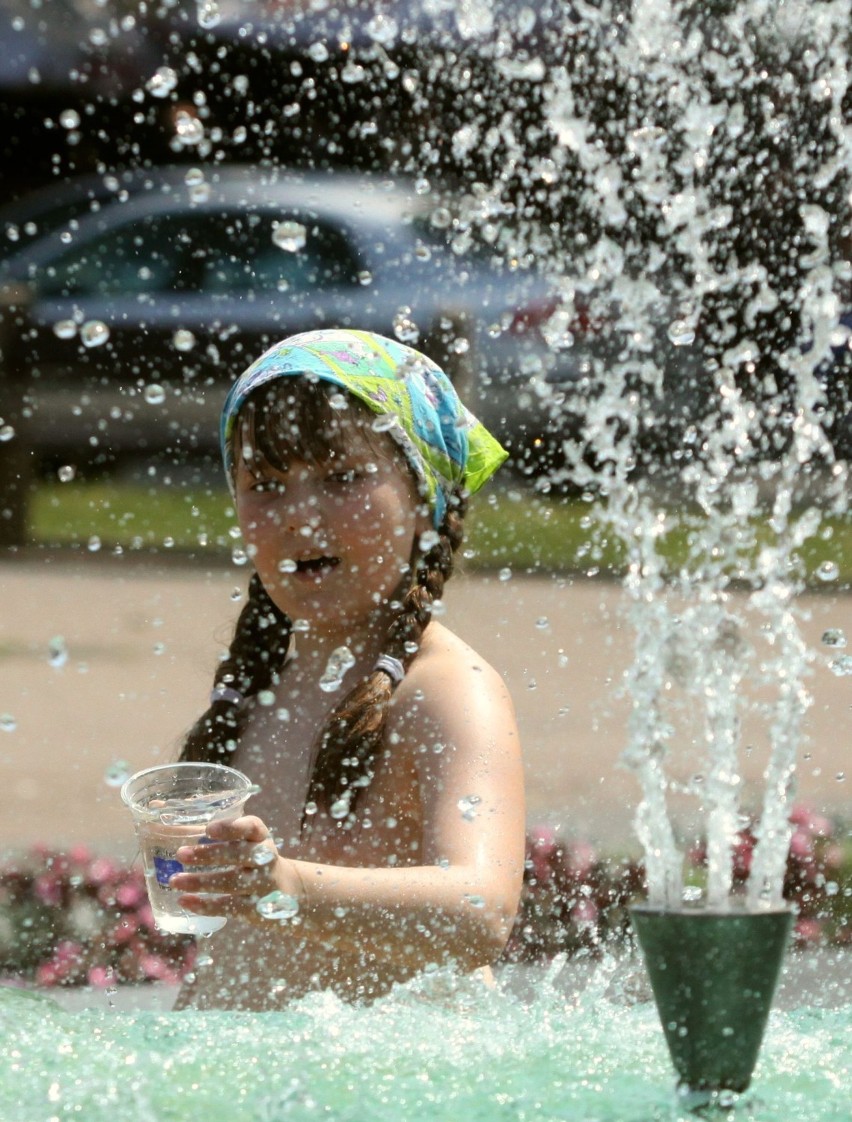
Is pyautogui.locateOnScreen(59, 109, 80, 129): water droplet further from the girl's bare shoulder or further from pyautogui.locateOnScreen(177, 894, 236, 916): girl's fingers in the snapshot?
pyautogui.locateOnScreen(177, 894, 236, 916): girl's fingers

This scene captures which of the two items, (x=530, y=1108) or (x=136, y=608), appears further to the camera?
(x=136, y=608)

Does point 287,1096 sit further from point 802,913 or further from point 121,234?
point 121,234

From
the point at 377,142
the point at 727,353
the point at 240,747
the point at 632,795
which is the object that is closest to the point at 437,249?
the point at 377,142

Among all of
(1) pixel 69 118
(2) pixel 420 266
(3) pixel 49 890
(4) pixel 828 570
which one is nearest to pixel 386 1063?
(4) pixel 828 570

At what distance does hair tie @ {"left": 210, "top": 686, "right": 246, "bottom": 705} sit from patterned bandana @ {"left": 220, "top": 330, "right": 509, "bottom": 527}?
0.34 meters

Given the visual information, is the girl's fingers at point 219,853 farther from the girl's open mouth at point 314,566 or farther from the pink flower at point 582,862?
the pink flower at point 582,862

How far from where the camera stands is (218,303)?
27.7 feet

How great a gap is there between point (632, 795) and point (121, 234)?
18.0ft

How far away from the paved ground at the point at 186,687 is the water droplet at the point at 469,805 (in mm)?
1886

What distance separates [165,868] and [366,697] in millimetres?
406

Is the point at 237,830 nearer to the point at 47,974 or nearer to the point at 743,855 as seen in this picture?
the point at 47,974

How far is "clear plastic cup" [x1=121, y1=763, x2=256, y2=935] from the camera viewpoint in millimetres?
1847

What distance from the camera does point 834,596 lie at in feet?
22.1

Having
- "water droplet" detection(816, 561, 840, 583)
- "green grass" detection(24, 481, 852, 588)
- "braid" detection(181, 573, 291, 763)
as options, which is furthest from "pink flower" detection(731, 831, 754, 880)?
"green grass" detection(24, 481, 852, 588)
